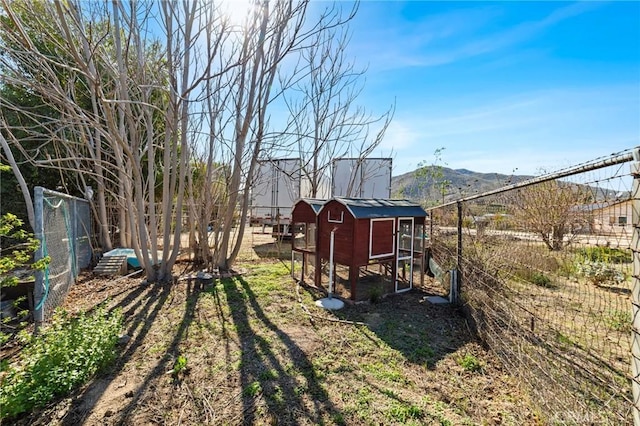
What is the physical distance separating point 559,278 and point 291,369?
2655 millimetres


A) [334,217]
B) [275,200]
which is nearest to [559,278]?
[334,217]

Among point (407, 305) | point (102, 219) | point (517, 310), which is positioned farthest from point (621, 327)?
point (102, 219)

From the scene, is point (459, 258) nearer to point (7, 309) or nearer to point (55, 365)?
point (55, 365)

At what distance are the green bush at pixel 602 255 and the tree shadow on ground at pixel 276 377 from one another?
2.22 metres

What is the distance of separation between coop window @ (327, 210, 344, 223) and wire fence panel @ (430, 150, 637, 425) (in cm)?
189

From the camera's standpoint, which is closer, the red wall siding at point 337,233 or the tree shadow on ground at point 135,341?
the tree shadow on ground at point 135,341

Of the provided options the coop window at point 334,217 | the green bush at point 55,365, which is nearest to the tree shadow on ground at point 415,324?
the coop window at point 334,217

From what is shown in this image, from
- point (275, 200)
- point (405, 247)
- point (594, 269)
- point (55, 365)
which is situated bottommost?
point (55, 365)

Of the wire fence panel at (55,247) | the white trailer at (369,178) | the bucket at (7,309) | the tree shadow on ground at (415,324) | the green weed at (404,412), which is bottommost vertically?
the tree shadow on ground at (415,324)

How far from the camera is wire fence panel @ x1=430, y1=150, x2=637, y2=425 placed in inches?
70.7

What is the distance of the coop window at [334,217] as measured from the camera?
17.0ft

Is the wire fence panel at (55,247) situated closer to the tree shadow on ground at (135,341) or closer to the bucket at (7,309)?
the bucket at (7,309)

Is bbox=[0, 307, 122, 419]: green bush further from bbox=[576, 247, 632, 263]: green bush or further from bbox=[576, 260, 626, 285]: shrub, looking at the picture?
bbox=[576, 260, 626, 285]: shrub

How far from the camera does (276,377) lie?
276 centimetres
